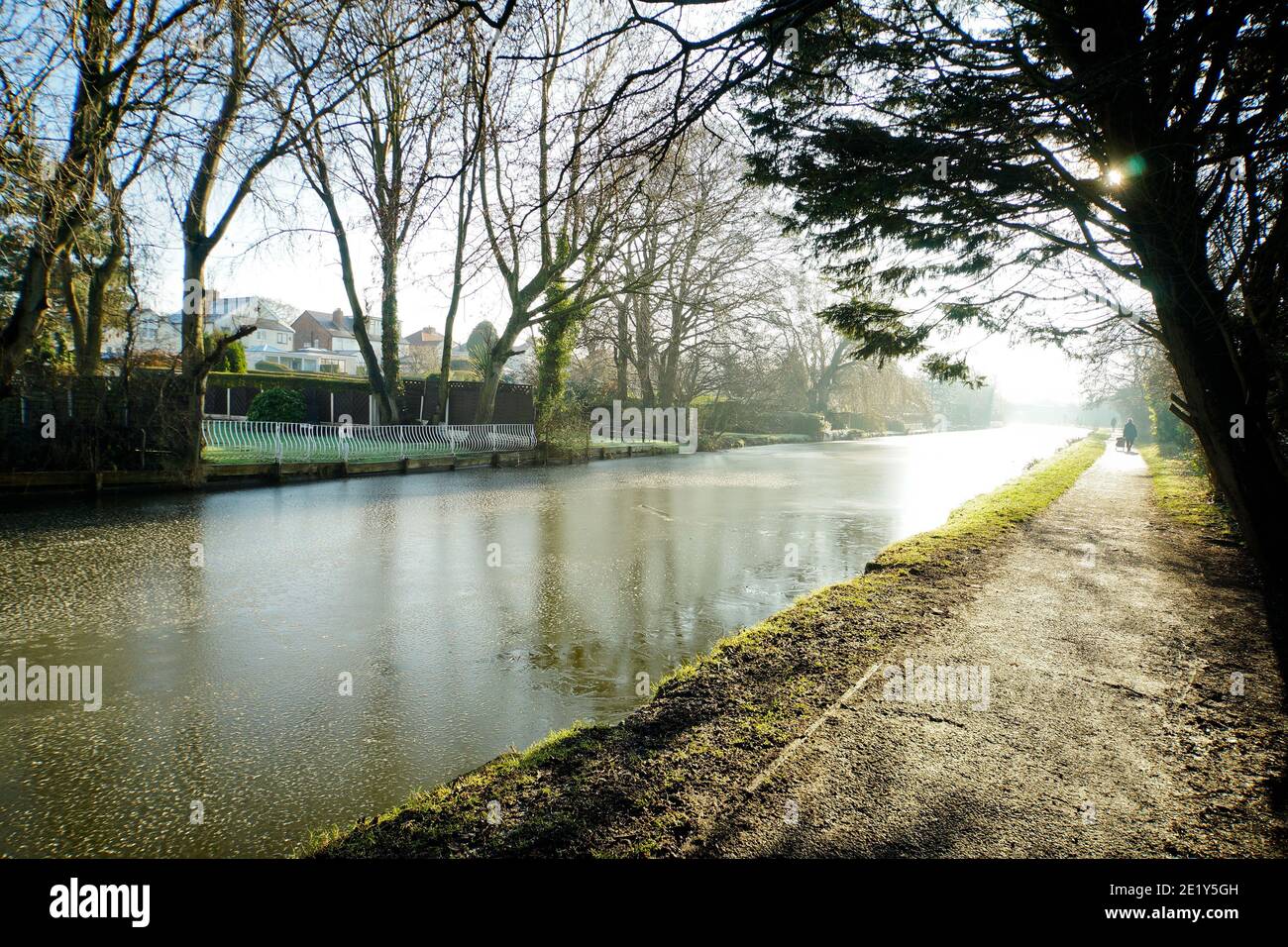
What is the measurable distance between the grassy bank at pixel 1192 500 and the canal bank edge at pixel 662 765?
24.9 feet

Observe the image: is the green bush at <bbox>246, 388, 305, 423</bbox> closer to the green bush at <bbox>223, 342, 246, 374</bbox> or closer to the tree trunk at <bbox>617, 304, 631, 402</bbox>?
the green bush at <bbox>223, 342, 246, 374</bbox>

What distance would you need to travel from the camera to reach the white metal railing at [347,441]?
1738 cm

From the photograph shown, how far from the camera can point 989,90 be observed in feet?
16.9

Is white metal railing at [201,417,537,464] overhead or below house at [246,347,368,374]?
below

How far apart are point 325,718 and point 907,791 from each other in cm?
316

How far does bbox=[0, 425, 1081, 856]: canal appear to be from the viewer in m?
3.18

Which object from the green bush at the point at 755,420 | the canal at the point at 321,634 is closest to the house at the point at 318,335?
the green bush at the point at 755,420

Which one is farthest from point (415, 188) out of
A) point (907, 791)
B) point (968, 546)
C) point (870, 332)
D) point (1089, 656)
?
point (968, 546)

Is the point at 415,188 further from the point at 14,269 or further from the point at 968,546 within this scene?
the point at 14,269

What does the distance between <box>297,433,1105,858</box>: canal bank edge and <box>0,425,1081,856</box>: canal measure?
50 cm

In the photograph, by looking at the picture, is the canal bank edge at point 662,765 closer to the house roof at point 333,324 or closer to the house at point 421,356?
the house at point 421,356

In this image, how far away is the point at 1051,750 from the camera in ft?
10.6

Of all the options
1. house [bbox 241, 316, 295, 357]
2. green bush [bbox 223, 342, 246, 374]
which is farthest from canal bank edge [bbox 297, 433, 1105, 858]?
house [bbox 241, 316, 295, 357]

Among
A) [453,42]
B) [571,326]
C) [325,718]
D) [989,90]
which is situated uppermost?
[571,326]
